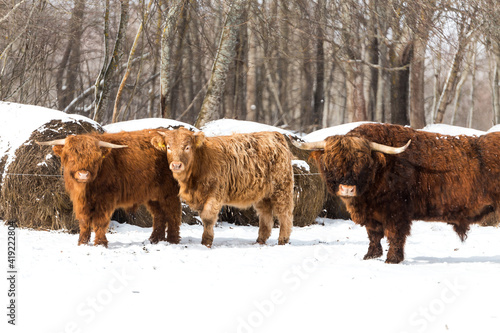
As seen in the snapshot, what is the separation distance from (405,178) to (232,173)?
2.23 meters

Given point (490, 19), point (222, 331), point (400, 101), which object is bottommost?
point (222, 331)

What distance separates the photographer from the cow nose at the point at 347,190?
5.53 meters

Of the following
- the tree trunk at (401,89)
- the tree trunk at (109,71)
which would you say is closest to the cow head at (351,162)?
the tree trunk at (109,71)

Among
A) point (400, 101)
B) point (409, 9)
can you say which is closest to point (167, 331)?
point (409, 9)

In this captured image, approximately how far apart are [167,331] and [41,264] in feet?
6.77

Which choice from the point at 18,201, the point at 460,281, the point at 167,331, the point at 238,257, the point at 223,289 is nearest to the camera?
the point at 167,331

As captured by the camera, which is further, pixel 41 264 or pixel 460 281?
pixel 41 264

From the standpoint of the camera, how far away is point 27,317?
12.2 feet

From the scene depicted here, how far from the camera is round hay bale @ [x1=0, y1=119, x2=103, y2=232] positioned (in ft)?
26.1

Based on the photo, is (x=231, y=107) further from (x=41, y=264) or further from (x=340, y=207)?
(x=41, y=264)

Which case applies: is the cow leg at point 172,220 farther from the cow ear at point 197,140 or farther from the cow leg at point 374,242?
the cow leg at point 374,242

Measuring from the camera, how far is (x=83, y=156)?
6.49 m

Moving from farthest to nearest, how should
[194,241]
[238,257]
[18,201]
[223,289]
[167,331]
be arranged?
[18,201] → [194,241] → [238,257] → [223,289] → [167,331]

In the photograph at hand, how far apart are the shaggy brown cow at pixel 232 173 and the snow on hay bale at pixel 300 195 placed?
1.62 metres
